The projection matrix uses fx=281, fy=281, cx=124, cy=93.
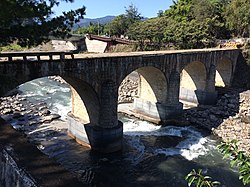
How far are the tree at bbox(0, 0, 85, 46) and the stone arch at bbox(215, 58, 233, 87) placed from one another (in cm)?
2815

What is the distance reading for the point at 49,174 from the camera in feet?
21.4

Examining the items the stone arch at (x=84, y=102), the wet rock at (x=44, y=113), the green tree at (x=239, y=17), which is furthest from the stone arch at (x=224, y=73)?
the wet rock at (x=44, y=113)

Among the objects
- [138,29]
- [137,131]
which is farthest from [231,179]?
[138,29]

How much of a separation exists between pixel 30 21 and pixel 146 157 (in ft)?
37.4

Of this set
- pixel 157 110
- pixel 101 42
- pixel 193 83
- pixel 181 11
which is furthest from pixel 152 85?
pixel 181 11

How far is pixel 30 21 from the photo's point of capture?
10.7 m

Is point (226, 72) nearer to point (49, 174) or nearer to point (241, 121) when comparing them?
point (241, 121)

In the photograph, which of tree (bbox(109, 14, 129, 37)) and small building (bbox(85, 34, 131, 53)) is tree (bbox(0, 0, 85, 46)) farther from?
tree (bbox(109, 14, 129, 37))

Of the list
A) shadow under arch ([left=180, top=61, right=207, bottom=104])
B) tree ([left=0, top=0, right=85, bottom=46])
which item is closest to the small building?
shadow under arch ([left=180, top=61, right=207, bottom=104])

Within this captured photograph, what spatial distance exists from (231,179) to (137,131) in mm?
8998

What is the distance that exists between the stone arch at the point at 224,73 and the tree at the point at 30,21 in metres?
28.2

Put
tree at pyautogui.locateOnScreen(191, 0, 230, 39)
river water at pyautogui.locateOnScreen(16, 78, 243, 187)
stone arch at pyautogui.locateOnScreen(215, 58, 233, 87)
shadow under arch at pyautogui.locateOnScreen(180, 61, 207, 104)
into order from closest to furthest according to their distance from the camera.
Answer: river water at pyautogui.locateOnScreen(16, 78, 243, 187)
shadow under arch at pyautogui.locateOnScreen(180, 61, 207, 104)
stone arch at pyautogui.locateOnScreen(215, 58, 233, 87)
tree at pyautogui.locateOnScreen(191, 0, 230, 39)

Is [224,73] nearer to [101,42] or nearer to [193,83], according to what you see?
[193,83]

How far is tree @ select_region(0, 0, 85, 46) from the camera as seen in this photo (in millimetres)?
9395
